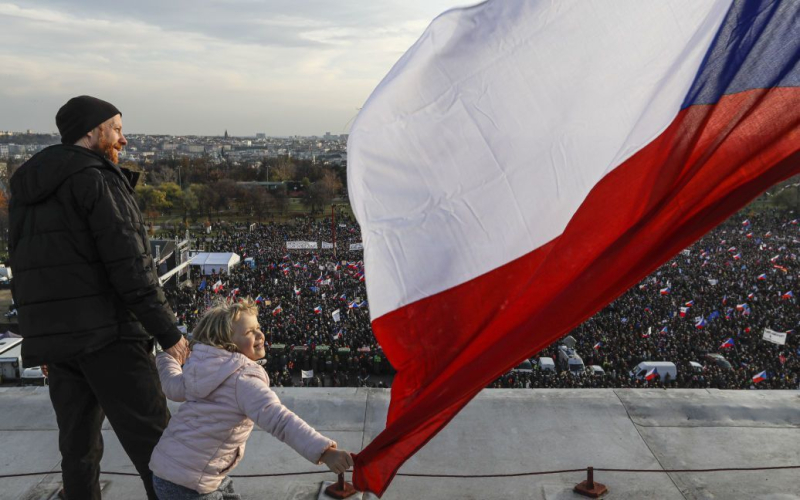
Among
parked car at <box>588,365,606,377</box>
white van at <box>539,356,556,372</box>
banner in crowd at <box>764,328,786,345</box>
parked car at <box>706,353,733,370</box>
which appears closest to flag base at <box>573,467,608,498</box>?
parked car at <box>588,365,606,377</box>

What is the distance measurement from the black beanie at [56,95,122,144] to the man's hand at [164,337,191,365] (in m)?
0.77

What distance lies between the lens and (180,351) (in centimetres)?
221

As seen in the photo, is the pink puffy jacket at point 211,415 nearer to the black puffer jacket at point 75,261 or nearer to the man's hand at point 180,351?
the man's hand at point 180,351

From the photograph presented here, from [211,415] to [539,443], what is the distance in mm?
1766

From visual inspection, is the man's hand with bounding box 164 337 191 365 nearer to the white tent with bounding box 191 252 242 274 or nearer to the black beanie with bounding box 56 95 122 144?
the black beanie with bounding box 56 95 122 144

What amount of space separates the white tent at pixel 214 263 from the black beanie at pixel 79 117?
21593 mm

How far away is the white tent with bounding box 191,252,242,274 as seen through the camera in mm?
23656

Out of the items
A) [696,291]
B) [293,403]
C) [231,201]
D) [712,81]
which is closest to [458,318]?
[712,81]

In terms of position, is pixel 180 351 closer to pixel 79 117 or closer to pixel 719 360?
pixel 79 117

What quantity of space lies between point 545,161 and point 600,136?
19 centimetres

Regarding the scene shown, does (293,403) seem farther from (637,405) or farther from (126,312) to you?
(637,405)

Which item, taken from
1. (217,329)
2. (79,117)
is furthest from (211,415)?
(79,117)

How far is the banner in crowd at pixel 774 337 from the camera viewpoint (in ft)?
47.0

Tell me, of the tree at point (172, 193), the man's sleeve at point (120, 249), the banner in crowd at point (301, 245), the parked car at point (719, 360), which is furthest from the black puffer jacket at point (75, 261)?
the tree at point (172, 193)
